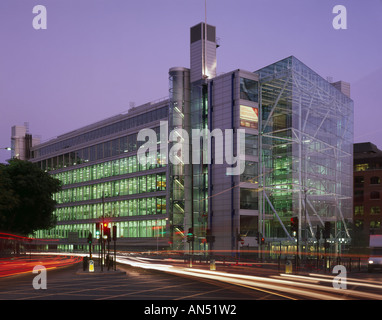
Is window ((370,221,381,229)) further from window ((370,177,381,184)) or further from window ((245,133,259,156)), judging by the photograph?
window ((245,133,259,156))

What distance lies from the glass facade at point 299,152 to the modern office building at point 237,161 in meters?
0.17

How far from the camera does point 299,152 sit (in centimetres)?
7519

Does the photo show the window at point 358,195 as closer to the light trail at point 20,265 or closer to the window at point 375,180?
the window at point 375,180

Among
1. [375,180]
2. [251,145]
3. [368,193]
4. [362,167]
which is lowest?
[368,193]

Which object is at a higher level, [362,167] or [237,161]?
[362,167]

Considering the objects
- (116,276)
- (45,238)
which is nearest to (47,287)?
(116,276)

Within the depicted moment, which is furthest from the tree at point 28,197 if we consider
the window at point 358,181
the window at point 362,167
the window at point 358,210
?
the window at point 362,167

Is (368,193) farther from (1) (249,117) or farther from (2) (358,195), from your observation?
(1) (249,117)

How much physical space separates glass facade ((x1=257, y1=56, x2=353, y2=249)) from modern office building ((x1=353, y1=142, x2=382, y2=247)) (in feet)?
133

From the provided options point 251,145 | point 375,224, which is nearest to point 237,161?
point 251,145

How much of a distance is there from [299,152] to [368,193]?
58794mm

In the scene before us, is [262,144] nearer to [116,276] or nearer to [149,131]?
[149,131]

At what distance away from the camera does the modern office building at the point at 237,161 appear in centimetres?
7744

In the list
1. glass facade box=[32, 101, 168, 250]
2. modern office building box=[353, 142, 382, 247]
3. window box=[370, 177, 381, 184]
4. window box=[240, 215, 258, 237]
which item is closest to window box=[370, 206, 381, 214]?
modern office building box=[353, 142, 382, 247]
